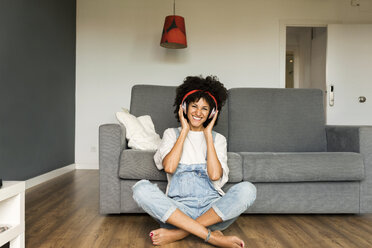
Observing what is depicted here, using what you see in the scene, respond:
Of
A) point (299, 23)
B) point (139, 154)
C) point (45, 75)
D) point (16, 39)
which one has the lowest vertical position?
point (139, 154)

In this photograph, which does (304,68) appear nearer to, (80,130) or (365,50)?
(365,50)

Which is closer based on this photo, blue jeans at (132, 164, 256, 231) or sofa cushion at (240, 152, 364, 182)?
blue jeans at (132, 164, 256, 231)

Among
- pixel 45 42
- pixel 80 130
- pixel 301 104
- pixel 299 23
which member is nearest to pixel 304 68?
pixel 299 23

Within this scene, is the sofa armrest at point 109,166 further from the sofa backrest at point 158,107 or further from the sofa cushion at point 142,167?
the sofa backrest at point 158,107

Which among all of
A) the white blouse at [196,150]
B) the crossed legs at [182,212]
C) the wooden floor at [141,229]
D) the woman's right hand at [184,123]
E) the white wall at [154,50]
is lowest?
the wooden floor at [141,229]

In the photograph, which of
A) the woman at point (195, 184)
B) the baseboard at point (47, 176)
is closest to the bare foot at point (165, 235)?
the woman at point (195, 184)

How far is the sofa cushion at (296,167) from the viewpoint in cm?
212

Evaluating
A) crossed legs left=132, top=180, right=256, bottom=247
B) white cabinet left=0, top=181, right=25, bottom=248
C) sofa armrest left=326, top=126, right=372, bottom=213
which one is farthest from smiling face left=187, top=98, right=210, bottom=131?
sofa armrest left=326, top=126, right=372, bottom=213

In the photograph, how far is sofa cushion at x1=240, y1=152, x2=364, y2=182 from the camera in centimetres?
212

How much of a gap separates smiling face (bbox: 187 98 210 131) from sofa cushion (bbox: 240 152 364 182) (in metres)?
0.52

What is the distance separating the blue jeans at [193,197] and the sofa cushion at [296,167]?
442 mm

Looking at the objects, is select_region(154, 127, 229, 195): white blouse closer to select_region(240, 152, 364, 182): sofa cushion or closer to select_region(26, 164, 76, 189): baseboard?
select_region(240, 152, 364, 182): sofa cushion

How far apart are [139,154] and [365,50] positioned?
3.66m

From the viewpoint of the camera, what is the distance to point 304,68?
6.12m
